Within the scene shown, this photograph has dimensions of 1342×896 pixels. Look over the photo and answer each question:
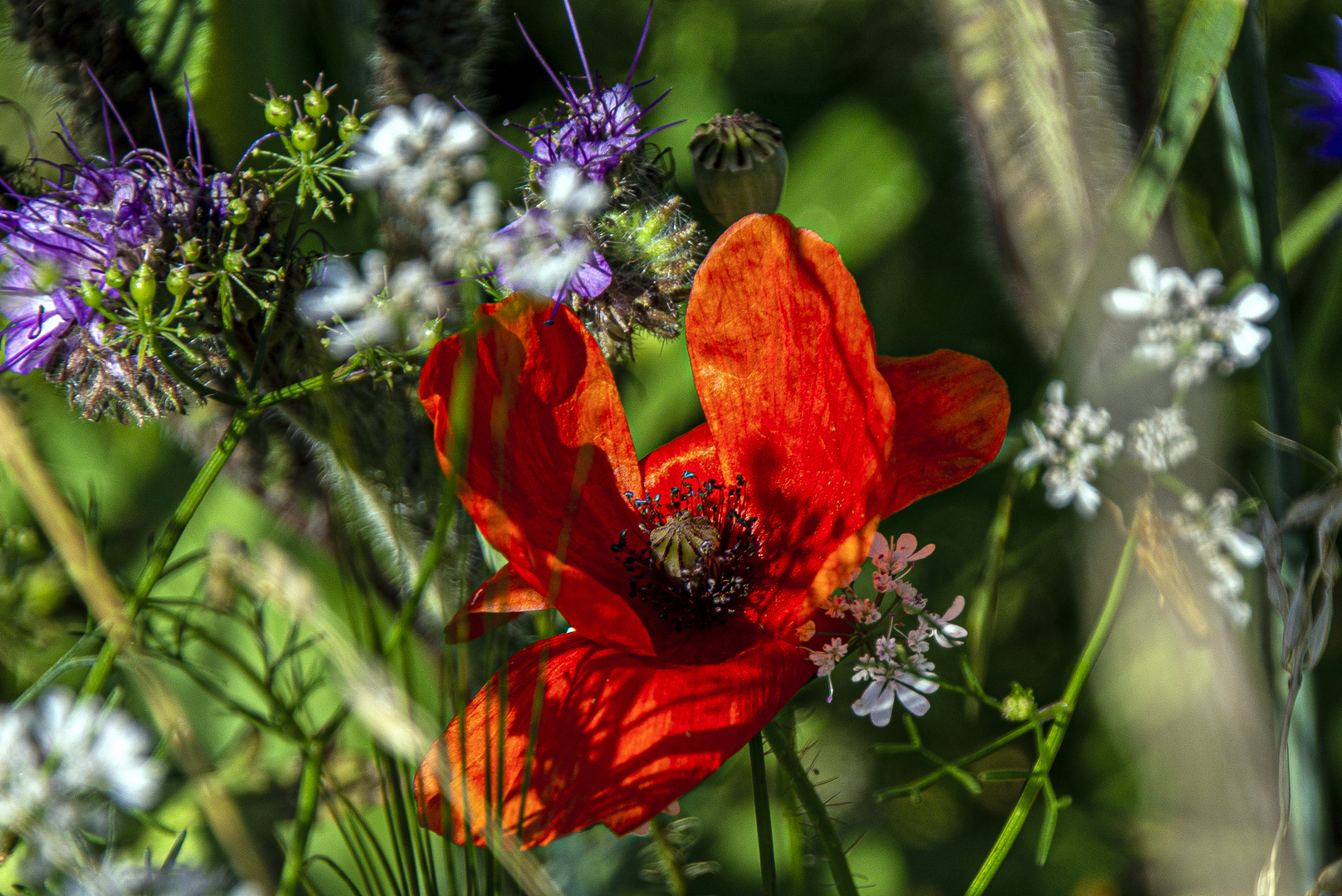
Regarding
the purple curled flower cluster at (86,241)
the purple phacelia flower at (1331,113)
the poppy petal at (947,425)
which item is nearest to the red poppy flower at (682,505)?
the poppy petal at (947,425)

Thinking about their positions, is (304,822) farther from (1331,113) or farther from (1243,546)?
(1331,113)

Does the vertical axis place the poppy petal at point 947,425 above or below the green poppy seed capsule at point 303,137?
below

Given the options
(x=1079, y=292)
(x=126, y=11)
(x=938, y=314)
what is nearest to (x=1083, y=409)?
(x=1079, y=292)

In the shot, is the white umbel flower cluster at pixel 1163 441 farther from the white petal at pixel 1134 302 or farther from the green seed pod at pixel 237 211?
the green seed pod at pixel 237 211

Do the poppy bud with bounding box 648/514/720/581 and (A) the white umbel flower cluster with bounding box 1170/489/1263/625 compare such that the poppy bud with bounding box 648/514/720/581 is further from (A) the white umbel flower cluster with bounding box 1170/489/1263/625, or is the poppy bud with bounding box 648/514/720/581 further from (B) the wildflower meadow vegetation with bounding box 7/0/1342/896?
(A) the white umbel flower cluster with bounding box 1170/489/1263/625

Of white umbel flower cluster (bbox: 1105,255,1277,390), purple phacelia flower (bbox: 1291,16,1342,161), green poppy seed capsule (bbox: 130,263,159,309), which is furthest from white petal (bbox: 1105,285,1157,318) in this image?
green poppy seed capsule (bbox: 130,263,159,309)

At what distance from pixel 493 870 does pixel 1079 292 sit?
0.29 m

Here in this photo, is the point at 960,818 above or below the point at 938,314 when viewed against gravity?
below

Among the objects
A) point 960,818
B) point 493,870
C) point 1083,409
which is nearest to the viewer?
point 493,870

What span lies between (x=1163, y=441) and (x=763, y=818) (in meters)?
0.22

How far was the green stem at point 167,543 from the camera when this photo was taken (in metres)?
0.24

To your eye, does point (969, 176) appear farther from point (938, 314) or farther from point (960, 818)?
point (960, 818)

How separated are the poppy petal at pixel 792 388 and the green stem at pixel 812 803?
5 centimetres

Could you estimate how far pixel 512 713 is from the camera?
255 millimetres
